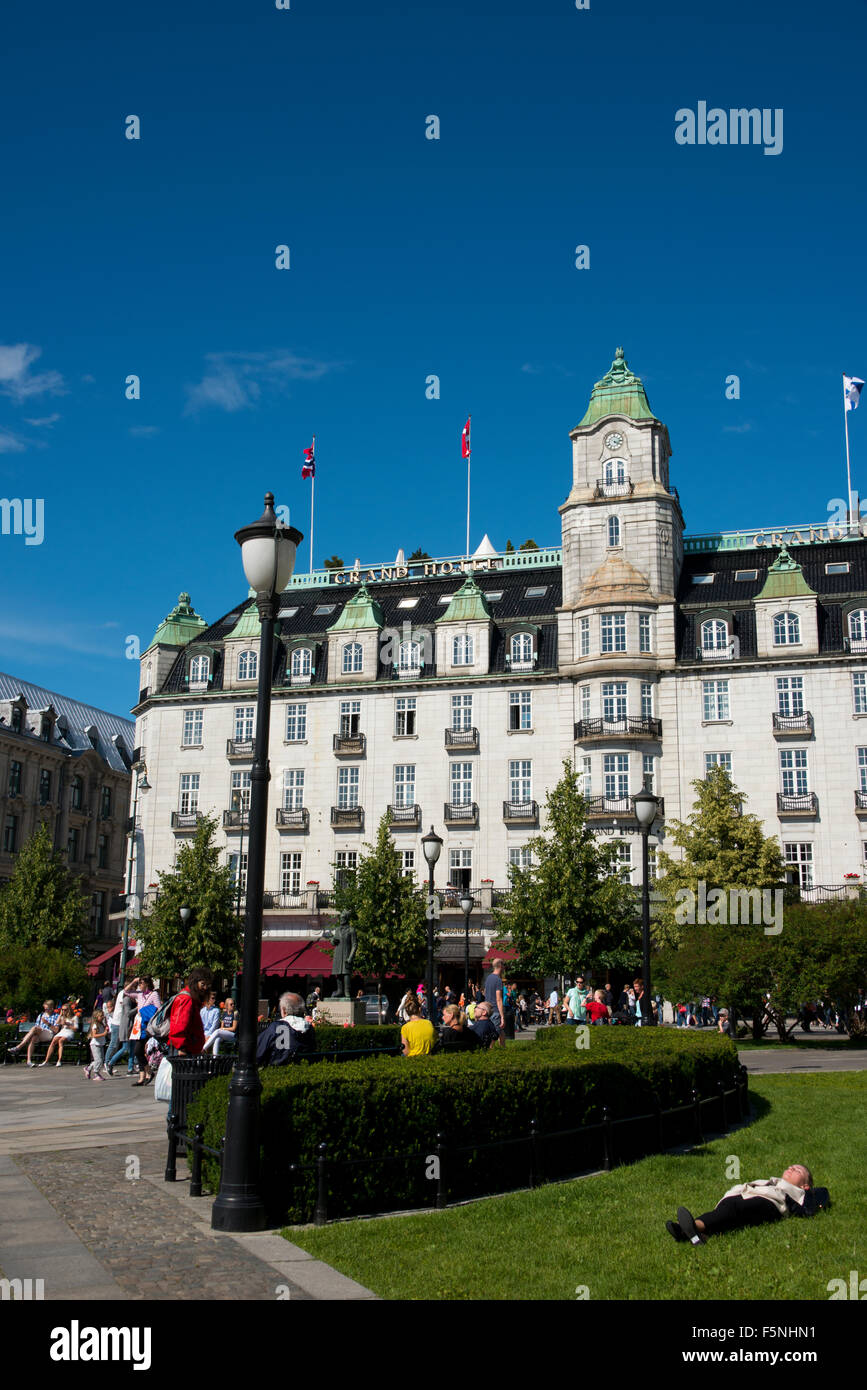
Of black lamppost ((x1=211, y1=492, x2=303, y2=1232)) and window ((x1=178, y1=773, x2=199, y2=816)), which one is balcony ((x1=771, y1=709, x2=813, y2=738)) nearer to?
window ((x1=178, y1=773, x2=199, y2=816))

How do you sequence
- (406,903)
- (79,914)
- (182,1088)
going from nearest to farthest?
(182,1088), (406,903), (79,914)

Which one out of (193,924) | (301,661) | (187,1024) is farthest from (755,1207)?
(301,661)

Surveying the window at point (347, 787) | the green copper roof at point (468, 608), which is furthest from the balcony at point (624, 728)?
the window at point (347, 787)

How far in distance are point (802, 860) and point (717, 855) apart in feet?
19.2

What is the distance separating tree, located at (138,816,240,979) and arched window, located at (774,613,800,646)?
26.1 metres

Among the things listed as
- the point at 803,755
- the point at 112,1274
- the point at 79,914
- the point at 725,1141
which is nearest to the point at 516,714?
the point at 803,755

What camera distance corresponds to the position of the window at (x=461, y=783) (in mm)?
53594

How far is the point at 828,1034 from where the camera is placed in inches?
1575

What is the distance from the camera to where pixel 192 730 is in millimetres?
58562

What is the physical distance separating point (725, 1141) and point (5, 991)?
991 inches

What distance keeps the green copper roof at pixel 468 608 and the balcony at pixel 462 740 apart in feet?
17.7

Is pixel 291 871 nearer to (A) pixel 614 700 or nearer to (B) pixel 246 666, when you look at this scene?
(B) pixel 246 666

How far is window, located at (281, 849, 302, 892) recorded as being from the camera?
54969 mm

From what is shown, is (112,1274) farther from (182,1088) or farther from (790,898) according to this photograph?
(790,898)
